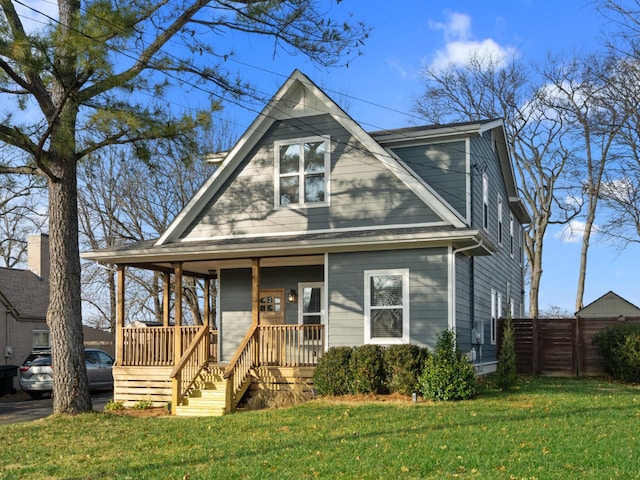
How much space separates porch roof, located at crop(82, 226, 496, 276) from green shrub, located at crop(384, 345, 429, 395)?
227 cm

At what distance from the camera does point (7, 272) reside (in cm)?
2788

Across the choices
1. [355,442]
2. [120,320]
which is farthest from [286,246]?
[355,442]

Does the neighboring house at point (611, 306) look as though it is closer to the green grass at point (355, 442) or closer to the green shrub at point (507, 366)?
the green shrub at point (507, 366)

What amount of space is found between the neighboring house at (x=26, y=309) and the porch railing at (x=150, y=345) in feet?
33.5

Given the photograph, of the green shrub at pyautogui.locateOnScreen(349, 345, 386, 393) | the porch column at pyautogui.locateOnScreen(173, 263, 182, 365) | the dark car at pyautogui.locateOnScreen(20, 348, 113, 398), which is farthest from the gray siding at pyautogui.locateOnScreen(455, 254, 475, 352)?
the dark car at pyautogui.locateOnScreen(20, 348, 113, 398)

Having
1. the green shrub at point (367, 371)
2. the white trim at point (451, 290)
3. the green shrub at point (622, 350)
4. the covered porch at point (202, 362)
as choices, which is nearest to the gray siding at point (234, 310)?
the covered porch at point (202, 362)

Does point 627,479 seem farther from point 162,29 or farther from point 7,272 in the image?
point 7,272

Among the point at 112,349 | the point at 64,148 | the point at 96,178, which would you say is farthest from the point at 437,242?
the point at 112,349

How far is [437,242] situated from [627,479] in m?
8.16

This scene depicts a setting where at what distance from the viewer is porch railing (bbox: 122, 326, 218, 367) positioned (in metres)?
17.2

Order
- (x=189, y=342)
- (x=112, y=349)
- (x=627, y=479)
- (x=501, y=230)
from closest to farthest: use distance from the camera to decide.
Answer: (x=627, y=479) < (x=189, y=342) < (x=501, y=230) < (x=112, y=349)

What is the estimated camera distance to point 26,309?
26.8 meters

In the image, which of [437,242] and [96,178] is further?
[96,178]

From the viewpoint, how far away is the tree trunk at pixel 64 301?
1438 centimetres
